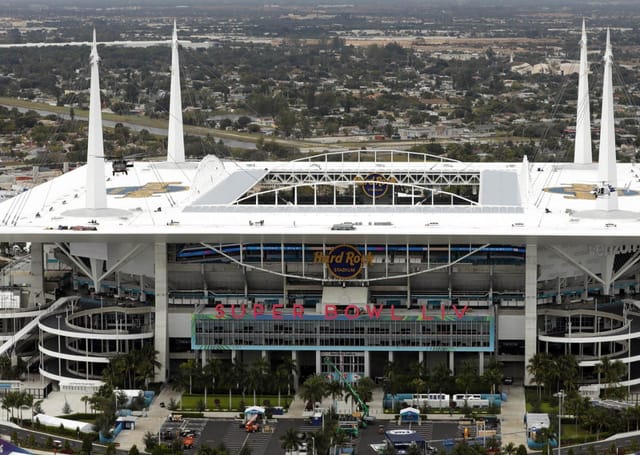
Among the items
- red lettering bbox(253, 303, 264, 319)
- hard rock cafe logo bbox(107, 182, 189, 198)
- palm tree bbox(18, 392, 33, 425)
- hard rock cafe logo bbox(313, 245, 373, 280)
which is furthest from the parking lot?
hard rock cafe logo bbox(107, 182, 189, 198)

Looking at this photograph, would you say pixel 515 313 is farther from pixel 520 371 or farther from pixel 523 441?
pixel 523 441

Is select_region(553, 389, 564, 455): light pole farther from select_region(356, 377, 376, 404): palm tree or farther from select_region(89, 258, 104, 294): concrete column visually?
select_region(89, 258, 104, 294): concrete column

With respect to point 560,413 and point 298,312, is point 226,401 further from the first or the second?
point 560,413

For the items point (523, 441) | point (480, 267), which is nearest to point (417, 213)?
point (480, 267)

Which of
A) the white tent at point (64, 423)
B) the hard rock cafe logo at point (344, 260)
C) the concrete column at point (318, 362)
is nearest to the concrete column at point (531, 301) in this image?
the hard rock cafe logo at point (344, 260)

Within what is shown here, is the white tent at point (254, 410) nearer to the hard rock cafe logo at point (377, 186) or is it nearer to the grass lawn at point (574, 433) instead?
the grass lawn at point (574, 433)

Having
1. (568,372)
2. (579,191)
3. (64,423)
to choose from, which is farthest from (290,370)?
(579,191)
